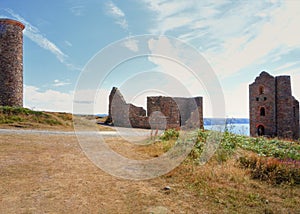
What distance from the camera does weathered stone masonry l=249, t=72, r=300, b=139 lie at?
2683cm

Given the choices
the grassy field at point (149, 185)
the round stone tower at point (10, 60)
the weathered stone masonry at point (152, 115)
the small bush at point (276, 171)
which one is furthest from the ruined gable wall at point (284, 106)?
the round stone tower at point (10, 60)

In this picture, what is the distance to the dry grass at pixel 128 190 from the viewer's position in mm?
3586

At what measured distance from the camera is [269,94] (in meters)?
27.2

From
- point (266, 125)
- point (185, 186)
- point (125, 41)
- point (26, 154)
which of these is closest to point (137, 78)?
point (125, 41)

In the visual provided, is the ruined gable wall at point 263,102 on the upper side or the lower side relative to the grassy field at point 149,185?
upper

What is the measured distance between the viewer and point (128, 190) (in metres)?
4.35

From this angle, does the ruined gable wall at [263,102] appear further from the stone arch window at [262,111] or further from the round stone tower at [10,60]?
the round stone tower at [10,60]

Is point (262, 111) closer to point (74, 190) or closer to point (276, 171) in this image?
point (276, 171)

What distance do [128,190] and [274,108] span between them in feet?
89.9

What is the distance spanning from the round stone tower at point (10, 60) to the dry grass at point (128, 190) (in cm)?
1376

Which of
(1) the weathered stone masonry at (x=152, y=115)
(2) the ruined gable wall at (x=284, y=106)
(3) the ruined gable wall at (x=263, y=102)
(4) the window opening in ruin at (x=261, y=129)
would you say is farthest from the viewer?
(4) the window opening in ruin at (x=261, y=129)

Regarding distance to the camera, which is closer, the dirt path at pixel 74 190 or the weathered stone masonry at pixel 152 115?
the dirt path at pixel 74 190

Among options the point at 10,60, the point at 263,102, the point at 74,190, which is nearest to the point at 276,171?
the point at 74,190

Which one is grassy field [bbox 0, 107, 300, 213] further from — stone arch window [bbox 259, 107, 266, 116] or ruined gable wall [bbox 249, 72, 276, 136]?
stone arch window [bbox 259, 107, 266, 116]
